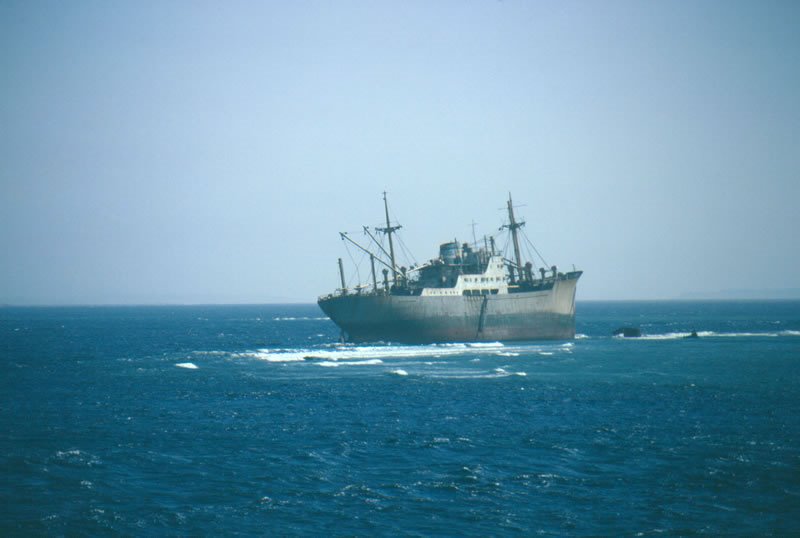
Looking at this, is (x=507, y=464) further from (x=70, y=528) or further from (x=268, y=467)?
(x=70, y=528)

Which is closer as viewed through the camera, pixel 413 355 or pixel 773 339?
pixel 413 355

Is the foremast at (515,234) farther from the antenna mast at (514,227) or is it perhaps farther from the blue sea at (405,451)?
the blue sea at (405,451)

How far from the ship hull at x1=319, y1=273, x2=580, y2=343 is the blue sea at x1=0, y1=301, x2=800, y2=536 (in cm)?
1714

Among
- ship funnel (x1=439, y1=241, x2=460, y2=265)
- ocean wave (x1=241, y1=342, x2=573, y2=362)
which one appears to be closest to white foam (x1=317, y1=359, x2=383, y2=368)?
ocean wave (x1=241, y1=342, x2=573, y2=362)

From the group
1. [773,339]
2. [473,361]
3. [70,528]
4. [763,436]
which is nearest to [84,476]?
[70,528]

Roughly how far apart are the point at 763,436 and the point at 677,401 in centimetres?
943

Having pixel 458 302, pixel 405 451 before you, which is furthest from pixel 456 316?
pixel 405 451

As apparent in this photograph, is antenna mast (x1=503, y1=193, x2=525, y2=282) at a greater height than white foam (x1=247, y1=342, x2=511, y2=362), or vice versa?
antenna mast (x1=503, y1=193, x2=525, y2=282)

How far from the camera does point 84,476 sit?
80.9 ft

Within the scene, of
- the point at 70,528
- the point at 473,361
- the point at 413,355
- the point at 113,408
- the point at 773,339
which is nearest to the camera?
the point at 70,528

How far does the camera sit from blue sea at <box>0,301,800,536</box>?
20.2m

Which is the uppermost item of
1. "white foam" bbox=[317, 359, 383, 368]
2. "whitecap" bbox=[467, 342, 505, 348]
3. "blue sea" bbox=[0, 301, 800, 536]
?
Result: "whitecap" bbox=[467, 342, 505, 348]

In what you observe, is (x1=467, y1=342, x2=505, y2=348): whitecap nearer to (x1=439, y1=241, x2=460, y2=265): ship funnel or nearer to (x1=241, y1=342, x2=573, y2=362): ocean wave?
(x1=241, y1=342, x2=573, y2=362): ocean wave

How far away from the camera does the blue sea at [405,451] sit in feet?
66.3
